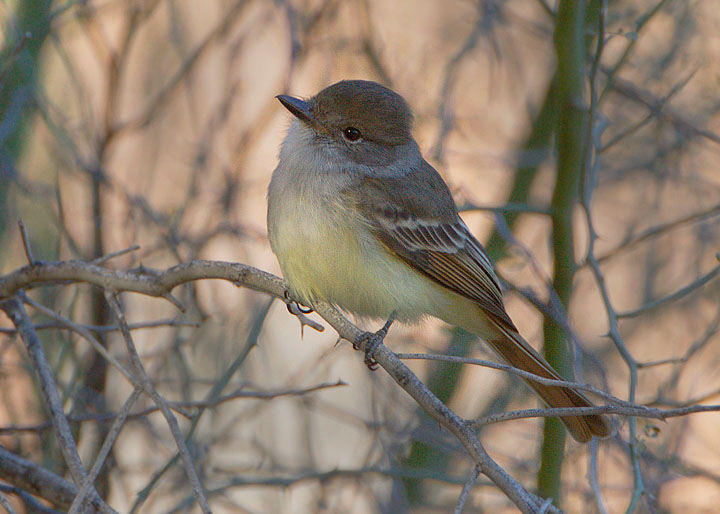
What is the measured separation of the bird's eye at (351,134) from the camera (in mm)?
3713

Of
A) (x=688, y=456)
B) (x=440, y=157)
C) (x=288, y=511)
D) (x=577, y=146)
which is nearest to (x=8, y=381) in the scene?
(x=288, y=511)

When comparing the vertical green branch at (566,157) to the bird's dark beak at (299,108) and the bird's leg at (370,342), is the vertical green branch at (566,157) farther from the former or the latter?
the bird's dark beak at (299,108)

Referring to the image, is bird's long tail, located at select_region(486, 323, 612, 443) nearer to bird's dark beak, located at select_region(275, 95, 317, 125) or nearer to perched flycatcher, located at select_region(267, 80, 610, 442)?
perched flycatcher, located at select_region(267, 80, 610, 442)

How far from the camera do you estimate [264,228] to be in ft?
17.4

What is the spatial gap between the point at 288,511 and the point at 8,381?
6.23 feet

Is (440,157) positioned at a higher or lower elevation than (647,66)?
lower

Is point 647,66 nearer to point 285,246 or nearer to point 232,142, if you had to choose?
point 232,142

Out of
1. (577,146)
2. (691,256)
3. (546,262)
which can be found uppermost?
(691,256)

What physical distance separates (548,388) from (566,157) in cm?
116

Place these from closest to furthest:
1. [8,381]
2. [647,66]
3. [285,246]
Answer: [285,246] < [8,381] < [647,66]

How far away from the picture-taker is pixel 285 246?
3.26 meters

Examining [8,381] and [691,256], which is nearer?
[8,381]

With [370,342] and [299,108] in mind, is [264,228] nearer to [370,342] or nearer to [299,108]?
[299,108]

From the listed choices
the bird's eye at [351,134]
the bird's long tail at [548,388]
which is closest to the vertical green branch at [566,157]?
the bird's long tail at [548,388]
